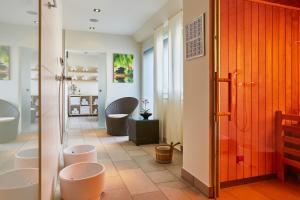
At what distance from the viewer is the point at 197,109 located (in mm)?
2297

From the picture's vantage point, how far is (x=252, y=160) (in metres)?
2.52

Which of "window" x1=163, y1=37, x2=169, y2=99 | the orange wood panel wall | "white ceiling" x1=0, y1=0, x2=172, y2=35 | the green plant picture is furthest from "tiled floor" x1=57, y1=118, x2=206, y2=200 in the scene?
"white ceiling" x1=0, y1=0, x2=172, y2=35

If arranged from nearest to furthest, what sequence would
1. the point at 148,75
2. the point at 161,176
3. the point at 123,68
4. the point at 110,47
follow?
the point at 161,176 → the point at 148,75 → the point at 110,47 → the point at 123,68

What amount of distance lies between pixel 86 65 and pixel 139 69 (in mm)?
3910

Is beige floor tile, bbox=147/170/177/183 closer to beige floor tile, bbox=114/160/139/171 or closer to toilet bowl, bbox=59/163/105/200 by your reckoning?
beige floor tile, bbox=114/160/139/171

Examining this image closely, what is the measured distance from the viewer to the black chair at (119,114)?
5.12m

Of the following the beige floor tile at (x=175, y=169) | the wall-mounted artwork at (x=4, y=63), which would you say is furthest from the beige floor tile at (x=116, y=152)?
the wall-mounted artwork at (x=4, y=63)

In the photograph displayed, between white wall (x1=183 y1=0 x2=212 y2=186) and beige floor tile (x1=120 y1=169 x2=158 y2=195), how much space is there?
0.46 meters

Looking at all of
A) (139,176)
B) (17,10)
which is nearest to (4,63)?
(17,10)

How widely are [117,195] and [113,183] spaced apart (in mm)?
296

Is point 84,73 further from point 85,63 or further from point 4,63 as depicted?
point 4,63

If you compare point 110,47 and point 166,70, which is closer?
point 166,70

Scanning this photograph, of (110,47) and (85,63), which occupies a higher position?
(85,63)

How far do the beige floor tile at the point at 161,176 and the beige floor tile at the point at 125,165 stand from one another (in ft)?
1.15
